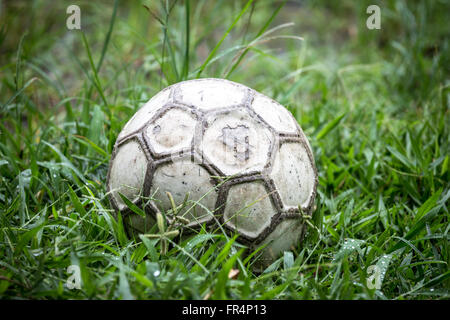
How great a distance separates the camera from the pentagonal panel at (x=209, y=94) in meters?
1.53

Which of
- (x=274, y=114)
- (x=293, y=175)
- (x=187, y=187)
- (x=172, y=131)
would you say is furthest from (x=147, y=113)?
(x=293, y=175)

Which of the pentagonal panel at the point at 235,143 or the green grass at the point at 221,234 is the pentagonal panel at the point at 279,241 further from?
the pentagonal panel at the point at 235,143

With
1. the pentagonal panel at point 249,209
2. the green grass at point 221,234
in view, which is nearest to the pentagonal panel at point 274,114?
the pentagonal panel at point 249,209

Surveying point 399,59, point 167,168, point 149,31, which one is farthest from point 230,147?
point 149,31

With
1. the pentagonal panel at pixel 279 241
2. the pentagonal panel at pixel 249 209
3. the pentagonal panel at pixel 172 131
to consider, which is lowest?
the pentagonal panel at pixel 279 241

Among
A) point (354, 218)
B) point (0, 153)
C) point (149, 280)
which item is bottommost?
point (354, 218)

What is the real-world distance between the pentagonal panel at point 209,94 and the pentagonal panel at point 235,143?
2.3 inches

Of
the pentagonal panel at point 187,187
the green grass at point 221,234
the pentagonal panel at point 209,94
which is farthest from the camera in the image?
the pentagonal panel at point 209,94

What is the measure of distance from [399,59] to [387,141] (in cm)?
169

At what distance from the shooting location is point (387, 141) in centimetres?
247

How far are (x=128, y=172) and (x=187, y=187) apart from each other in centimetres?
26

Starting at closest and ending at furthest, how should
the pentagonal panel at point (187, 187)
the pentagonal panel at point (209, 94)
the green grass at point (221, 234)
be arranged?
the green grass at point (221, 234) → the pentagonal panel at point (187, 187) → the pentagonal panel at point (209, 94)

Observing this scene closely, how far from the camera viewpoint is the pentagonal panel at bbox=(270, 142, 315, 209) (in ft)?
4.87
